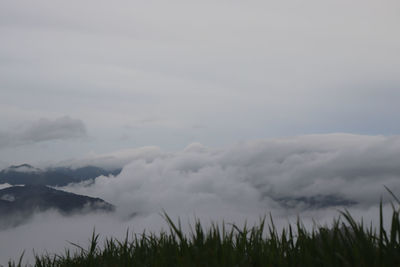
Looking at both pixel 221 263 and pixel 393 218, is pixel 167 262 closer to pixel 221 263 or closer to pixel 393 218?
pixel 221 263

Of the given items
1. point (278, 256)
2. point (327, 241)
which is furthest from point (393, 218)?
point (278, 256)

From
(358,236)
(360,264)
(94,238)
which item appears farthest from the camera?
(94,238)

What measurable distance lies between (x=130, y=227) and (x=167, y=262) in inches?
94.0

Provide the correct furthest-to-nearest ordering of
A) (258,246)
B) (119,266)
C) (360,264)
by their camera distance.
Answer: (119,266) < (258,246) < (360,264)

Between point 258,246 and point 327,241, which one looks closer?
point 327,241

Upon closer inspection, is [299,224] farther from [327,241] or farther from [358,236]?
[358,236]

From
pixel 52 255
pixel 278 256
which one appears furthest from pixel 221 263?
pixel 52 255

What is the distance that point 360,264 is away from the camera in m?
3.67

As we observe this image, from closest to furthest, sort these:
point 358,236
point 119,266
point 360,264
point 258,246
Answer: point 360,264 < point 358,236 < point 258,246 < point 119,266

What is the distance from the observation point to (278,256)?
4375 millimetres

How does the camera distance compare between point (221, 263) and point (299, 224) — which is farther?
point (299, 224)

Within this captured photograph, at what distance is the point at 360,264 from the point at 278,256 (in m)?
0.95

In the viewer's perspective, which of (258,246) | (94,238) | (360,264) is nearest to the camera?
(360,264)

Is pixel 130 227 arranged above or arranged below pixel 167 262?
above
